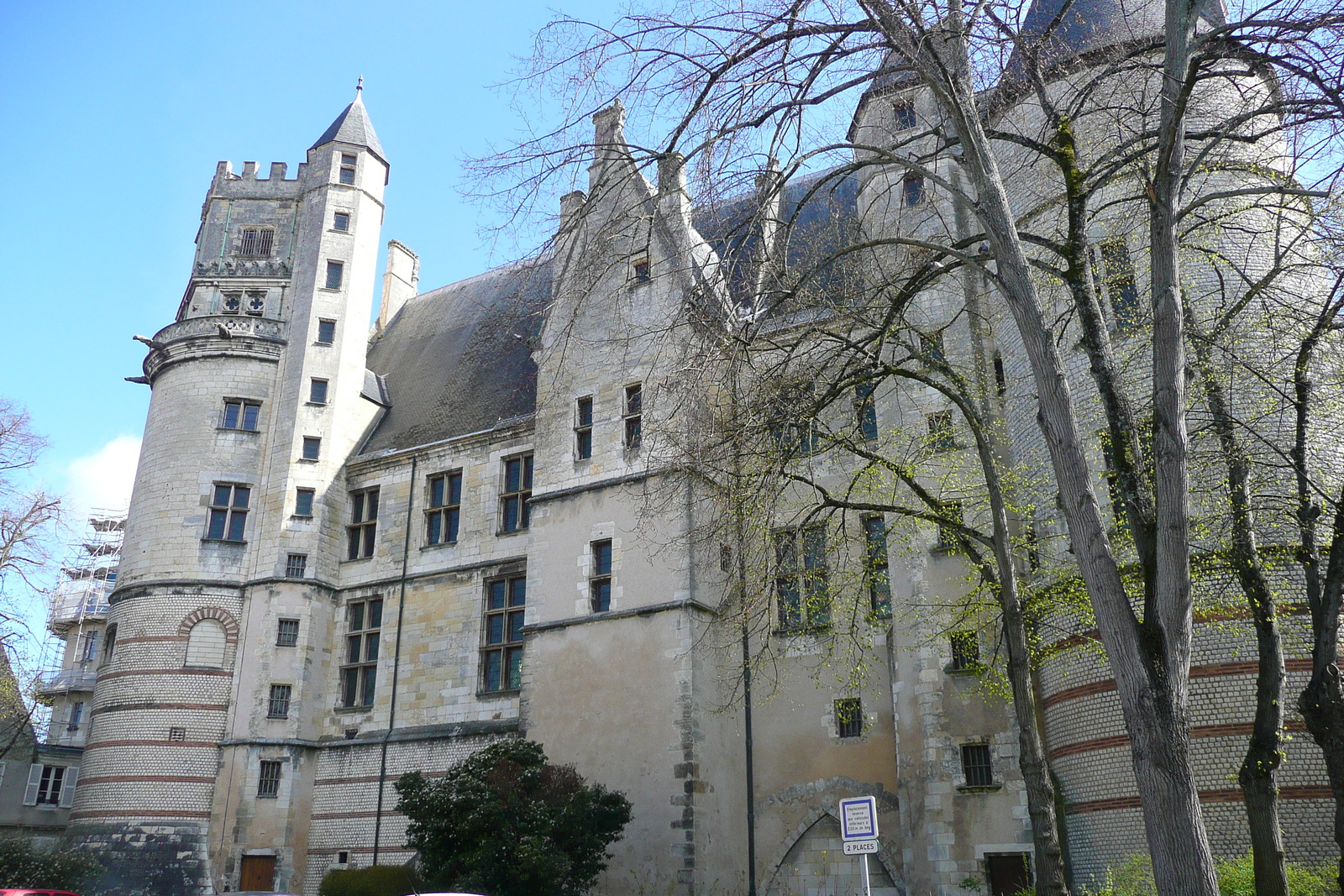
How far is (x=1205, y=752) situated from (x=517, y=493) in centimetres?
1432

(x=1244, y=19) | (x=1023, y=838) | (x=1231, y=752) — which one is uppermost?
(x=1244, y=19)

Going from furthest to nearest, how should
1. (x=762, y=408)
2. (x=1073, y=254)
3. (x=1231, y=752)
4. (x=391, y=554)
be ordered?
(x=391, y=554)
(x=1231, y=752)
(x=762, y=408)
(x=1073, y=254)

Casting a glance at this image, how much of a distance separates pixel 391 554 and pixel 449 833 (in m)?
9.38

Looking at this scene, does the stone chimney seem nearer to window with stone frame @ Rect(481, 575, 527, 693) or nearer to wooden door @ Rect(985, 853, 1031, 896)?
window with stone frame @ Rect(481, 575, 527, 693)

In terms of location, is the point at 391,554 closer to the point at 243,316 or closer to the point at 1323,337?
the point at 243,316

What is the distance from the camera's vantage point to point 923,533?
17.2m

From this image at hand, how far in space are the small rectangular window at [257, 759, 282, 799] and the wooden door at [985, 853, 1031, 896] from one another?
47.3ft

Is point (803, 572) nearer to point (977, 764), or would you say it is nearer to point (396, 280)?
point (977, 764)

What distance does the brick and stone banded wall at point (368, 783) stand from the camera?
67.0ft

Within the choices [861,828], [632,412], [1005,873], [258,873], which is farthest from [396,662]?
[861,828]

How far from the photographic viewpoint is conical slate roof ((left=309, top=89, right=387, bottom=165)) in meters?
28.1

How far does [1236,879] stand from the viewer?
35.0 feet

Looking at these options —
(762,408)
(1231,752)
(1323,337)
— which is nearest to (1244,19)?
(1323,337)

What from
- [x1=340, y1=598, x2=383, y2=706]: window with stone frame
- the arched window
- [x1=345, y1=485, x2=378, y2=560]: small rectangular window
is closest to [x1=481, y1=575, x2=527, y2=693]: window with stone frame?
[x1=340, y1=598, x2=383, y2=706]: window with stone frame
